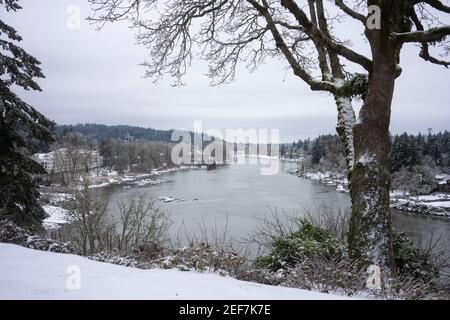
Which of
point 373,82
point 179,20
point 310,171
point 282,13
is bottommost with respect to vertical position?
point 310,171

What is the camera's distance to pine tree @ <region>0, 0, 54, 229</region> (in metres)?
8.91

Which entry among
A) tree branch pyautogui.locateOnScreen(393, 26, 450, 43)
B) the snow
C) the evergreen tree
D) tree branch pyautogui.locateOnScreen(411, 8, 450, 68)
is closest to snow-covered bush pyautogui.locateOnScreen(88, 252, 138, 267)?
tree branch pyautogui.locateOnScreen(393, 26, 450, 43)

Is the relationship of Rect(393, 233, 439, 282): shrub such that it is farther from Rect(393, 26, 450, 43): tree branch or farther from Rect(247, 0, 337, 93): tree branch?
Rect(393, 26, 450, 43): tree branch

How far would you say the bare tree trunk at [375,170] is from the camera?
440 centimetres

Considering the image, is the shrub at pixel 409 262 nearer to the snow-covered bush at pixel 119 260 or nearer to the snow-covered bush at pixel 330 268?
the snow-covered bush at pixel 330 268


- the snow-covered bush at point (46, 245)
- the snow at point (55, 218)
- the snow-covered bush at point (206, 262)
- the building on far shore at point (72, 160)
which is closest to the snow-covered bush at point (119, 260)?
the snow-covered bush at point (206, 262)

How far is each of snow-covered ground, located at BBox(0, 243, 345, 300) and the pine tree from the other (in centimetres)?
583

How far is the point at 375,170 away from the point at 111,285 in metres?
3.50

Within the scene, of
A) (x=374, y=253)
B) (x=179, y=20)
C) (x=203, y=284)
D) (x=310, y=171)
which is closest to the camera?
(x=203, y=284)

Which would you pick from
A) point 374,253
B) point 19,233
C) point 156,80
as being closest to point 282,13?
point 156,80

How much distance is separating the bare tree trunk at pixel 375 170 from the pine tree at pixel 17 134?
8484 millimetres
